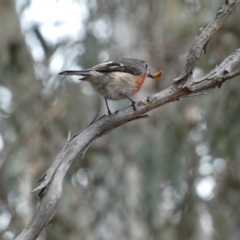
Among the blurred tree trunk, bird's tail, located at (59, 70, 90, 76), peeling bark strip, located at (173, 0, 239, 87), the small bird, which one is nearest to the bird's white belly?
the small bird

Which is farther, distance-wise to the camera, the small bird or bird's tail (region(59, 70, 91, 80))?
the small bird

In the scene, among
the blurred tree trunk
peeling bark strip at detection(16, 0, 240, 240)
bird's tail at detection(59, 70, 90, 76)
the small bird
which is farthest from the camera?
the blurred tree trunk

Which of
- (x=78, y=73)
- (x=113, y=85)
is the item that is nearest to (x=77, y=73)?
(x=78, y=73)

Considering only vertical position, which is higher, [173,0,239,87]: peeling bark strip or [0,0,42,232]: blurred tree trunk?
[0,0,42,232]: blurred tree trunk

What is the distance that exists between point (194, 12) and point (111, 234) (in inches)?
102

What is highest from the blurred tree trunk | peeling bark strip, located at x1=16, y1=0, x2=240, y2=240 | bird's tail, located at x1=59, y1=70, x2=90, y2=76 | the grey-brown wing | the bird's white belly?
the blurred tree trunk

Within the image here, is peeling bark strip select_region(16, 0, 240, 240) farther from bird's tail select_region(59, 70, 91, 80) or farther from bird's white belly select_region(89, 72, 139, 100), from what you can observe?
bird's white belly select_region(89, 72, 139, 100)

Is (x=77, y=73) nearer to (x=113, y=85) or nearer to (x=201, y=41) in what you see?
(x=113, y=85)

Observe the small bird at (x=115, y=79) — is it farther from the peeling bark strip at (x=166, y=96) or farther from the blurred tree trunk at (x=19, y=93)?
the blurred tree trunk at (x=19, y=93)

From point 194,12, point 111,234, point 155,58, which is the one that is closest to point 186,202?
point 111,234

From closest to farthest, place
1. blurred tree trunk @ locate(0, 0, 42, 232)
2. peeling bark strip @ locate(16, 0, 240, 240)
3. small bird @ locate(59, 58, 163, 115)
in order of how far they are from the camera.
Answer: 1. peeling bark strip @ locate(16, 0, 240, 240)
2. small bird @ locate(59, 58, 163, 115)
3. blurred tree trunk @ locate(0, 0, 42, 232)

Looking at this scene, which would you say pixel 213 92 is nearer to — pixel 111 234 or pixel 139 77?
pixel 111 234

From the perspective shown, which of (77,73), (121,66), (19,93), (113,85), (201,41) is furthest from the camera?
(19,93)

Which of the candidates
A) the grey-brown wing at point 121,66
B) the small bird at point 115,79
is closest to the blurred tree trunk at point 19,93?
the grey-brown wing at point 121,66
